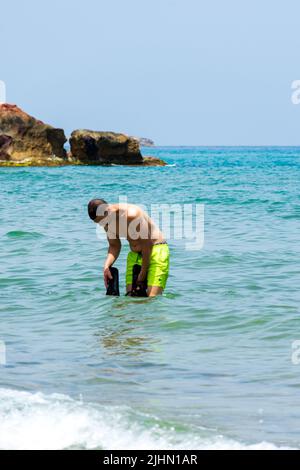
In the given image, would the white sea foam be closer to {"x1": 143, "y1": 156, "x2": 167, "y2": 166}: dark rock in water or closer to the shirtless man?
the shirtless man

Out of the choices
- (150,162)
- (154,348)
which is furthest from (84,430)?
(150,162)

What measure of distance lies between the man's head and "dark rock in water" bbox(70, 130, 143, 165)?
155 feet

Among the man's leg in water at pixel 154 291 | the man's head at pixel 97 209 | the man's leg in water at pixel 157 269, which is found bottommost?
the man's leg in water at pixel 154 291

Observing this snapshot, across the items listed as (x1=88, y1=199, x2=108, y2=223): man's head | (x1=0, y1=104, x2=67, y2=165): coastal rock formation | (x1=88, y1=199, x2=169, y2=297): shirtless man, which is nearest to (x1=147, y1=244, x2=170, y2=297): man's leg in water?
(x1=88, y1=199, x2=169, y2=297): shirtless man

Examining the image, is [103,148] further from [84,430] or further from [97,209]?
[84,430]

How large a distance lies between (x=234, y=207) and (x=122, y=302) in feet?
49.5

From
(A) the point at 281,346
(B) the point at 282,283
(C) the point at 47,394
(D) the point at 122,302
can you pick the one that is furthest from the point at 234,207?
(C) the point at 47,394

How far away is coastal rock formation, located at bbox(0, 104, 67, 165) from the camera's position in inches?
2146

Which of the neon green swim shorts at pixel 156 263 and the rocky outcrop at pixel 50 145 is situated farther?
the rocky outcrop at pixel 50 145

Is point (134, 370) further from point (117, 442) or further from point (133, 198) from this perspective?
point (133, 198)

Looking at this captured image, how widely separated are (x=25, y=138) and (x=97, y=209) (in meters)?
46.4

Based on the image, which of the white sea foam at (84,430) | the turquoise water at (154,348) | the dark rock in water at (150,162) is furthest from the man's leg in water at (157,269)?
the dark rock in water at (150,162)

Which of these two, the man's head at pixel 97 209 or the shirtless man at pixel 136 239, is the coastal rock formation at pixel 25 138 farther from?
the man's head at pixel 97 209

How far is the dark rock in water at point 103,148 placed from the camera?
56938mm
